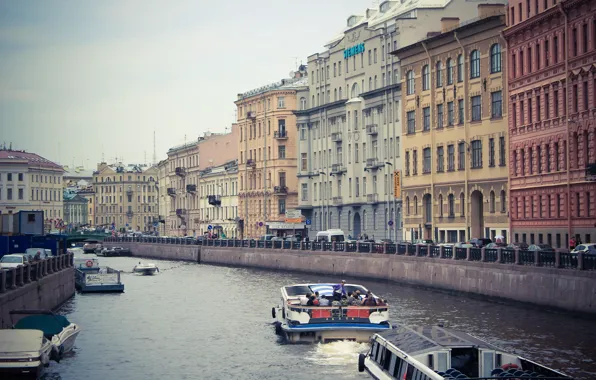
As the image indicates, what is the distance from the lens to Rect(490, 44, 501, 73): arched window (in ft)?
283

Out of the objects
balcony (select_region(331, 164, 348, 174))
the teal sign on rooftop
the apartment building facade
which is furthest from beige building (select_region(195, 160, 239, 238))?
the teal sign on rooftop

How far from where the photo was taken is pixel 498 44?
86250 mm

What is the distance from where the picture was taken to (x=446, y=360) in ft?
105

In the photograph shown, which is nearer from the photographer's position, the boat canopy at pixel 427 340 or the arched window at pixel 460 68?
the boat canopy at pixel 427 340

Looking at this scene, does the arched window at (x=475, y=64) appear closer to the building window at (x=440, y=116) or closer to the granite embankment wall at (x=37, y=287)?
the building window at (x=440, y=116)

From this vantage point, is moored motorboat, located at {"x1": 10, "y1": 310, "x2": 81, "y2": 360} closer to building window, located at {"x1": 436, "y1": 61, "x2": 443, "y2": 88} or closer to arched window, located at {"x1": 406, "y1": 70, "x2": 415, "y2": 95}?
building window, located at {"x1": 436, "y1": 61, "x2": 443, "y2": 88}

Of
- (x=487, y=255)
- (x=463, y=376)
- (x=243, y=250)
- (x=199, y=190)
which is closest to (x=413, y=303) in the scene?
(x=487, y=255)

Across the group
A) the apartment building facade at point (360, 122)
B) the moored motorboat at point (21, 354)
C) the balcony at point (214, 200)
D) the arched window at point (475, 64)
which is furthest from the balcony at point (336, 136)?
the moored motorboat at point (21, 354)

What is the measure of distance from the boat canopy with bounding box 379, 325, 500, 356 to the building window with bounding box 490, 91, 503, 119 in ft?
169

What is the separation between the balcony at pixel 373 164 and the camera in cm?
11069

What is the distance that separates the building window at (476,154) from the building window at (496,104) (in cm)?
310

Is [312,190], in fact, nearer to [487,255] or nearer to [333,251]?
[333,251]

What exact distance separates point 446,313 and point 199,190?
4846 inches

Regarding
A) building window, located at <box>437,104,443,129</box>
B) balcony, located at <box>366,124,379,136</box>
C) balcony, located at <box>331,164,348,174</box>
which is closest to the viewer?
building window, located at <box>437,104,443,129</box>
